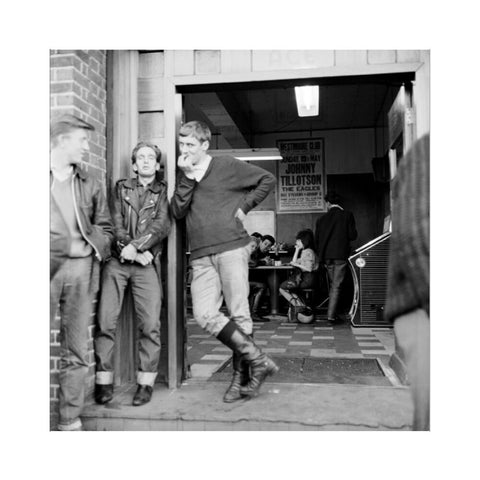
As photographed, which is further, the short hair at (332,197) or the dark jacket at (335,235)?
the short hair at (332,197)

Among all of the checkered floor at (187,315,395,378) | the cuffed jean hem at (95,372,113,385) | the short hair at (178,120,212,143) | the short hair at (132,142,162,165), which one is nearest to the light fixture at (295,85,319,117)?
the checkered floor at (187,315,395,378)

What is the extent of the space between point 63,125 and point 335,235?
4157 millimetres

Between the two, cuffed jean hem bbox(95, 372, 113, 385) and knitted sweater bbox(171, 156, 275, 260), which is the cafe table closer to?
knitted sweater bbox(171, 156, 275, 260)

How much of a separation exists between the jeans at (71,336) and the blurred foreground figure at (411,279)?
181 cm

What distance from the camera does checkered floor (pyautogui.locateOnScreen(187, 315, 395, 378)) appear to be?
14.3 ft

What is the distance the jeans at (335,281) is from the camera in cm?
637

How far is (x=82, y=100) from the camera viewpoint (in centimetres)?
306

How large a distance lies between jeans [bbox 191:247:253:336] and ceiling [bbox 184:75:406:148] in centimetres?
407

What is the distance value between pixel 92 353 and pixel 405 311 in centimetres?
213

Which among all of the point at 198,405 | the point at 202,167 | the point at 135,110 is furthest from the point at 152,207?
the point at 198,405

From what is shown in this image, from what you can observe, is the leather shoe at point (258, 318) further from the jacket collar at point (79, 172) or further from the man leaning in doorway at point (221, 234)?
the jacket collar at point (79, 172)

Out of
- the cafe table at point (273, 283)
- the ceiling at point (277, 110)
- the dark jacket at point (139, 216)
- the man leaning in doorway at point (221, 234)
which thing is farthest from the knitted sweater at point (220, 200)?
the cafe table at point (273, 283)

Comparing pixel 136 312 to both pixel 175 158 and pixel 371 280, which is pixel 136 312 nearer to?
pixel 175 158

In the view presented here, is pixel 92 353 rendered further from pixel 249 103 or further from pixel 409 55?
pixel 249 103
